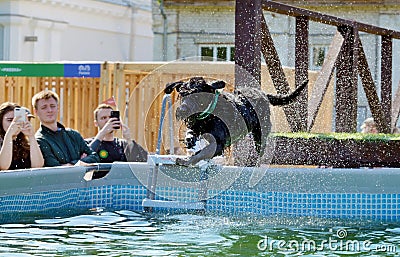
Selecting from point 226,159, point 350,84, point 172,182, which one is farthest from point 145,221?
point 350,84

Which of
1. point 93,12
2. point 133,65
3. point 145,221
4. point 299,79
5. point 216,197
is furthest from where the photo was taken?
point 93,12

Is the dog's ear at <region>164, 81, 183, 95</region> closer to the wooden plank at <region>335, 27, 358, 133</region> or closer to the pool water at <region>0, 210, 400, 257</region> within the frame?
the pool water at <region>0, 210, 400, 257</region>

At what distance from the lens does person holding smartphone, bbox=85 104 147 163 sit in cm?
962

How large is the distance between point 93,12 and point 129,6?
1879 millimetres

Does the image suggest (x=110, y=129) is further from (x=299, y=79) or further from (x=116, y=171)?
(x=299, y=79)

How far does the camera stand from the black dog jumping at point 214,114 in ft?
24.7

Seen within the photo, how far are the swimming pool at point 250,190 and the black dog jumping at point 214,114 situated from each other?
1.11 feet

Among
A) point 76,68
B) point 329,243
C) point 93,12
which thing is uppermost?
point 93,12

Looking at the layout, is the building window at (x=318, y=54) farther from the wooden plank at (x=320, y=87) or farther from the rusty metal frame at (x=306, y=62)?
the wooden plank at (x=320, y=87)

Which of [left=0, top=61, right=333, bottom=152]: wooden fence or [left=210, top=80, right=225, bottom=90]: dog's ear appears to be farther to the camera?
[left=0, top=61, right=333, bottom=152]: wooden fence

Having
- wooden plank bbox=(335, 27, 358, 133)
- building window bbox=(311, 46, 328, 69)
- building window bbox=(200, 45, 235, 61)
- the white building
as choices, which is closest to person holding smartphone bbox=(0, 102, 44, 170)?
wooden plank bbox=(335, 27, 358, 133)

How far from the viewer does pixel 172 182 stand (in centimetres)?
836

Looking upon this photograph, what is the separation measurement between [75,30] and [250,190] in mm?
22657

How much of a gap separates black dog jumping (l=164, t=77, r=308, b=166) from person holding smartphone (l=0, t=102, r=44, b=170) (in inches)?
53.2
